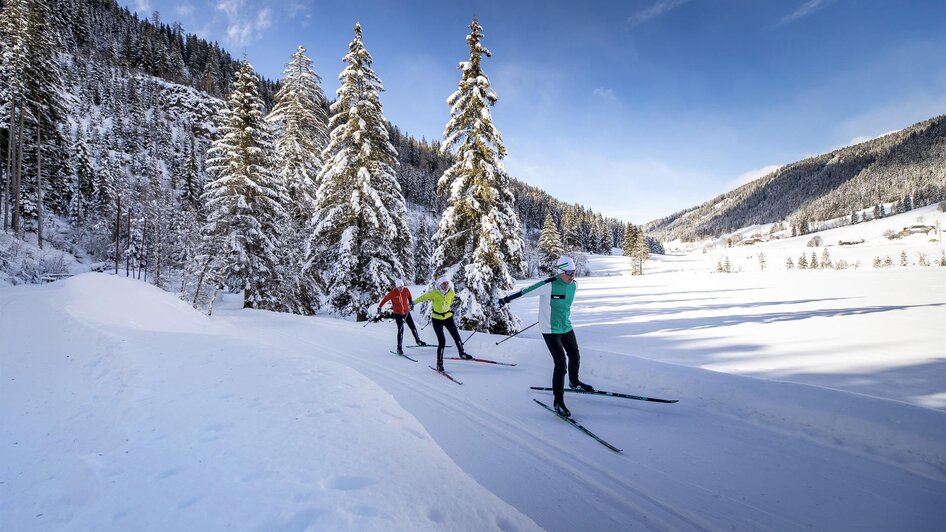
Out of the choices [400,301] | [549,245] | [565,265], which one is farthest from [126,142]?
[565,265]

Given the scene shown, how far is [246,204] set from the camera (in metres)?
18.1

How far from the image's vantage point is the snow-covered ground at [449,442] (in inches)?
119

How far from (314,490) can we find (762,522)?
4.17 m

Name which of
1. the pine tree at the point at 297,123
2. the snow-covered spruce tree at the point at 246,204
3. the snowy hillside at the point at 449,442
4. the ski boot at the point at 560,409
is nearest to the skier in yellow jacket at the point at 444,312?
the snowy hillside at the point at 449,442

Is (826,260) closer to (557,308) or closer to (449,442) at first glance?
(557,308)

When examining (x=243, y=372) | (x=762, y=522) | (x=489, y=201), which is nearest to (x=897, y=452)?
(x=762, y=522)

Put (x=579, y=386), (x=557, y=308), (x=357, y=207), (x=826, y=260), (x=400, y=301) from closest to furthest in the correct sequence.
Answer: (x=557, y=308)
(x=579, y=386)
(x=400, y=301)
(x=357, y=207)
(x=826, y=260)

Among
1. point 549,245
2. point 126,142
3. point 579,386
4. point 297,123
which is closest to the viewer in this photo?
point 579,386

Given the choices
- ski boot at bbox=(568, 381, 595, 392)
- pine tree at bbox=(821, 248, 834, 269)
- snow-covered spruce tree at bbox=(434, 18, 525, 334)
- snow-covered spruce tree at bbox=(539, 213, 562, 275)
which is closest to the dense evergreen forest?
snow-covered spruce tree at bbox=(434, 18, 525, 334)

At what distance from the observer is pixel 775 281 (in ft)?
111

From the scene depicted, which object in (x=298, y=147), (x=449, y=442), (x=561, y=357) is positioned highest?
(x=298, y=147)

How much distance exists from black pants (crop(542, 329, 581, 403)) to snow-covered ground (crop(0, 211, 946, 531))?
0.44 m

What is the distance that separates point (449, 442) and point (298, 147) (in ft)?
72.4

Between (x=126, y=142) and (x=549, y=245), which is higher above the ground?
(x=126, y=142)
